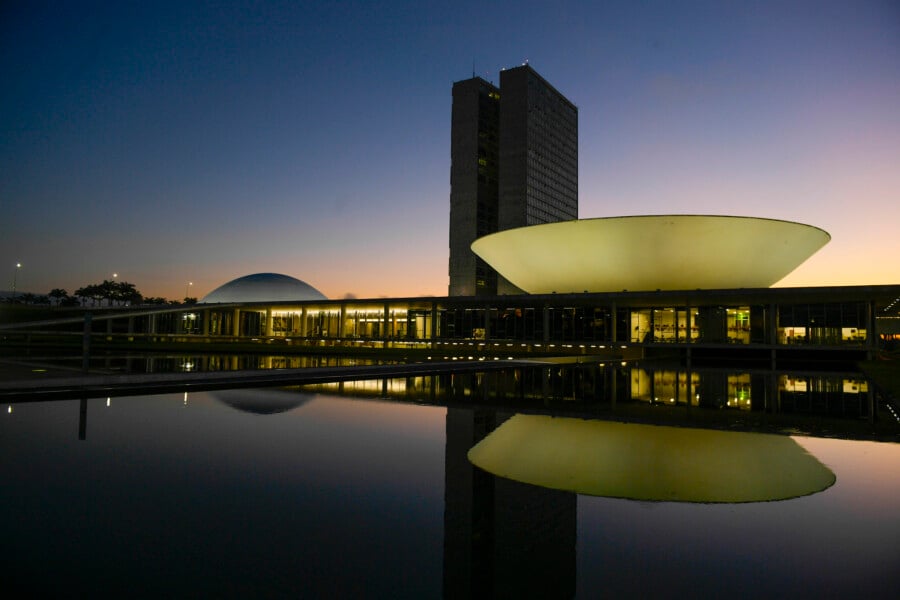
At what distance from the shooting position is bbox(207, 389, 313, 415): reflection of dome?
9.52 metres

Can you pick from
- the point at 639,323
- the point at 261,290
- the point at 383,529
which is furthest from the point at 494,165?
the point at 383,529

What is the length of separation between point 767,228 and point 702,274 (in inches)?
148

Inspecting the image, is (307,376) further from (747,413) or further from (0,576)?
(0,576)

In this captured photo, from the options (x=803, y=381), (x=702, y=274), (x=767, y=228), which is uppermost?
(x=767, y=228)

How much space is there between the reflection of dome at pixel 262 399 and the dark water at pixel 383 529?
8.76 feet

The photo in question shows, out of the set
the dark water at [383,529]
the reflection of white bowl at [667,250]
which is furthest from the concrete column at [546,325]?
the dark water at [383,529]

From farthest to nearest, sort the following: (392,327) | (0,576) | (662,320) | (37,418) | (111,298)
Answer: (111,298), (392,327), (662,320), (37,418), (0,576)

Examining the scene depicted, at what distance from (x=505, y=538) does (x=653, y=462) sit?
285cm

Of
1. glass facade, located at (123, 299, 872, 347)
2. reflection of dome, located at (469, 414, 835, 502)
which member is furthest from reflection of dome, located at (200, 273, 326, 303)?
reflection of dome, located at (469, 414, 835, 502)

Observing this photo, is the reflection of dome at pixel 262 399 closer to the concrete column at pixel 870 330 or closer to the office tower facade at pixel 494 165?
the concrete column at pixel 870 330

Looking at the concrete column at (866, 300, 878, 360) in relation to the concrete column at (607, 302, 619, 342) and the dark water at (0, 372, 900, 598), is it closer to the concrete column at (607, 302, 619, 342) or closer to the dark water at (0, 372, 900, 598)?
the concrete column at (607, 302, 619, 342)

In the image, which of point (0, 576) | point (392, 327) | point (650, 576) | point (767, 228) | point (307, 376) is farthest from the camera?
point (392, 327)

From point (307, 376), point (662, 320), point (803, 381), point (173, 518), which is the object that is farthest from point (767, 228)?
point (173, 518)

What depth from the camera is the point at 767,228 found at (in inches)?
1171
